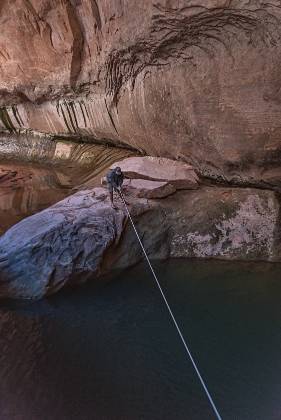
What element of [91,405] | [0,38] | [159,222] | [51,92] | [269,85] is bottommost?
[91,405]

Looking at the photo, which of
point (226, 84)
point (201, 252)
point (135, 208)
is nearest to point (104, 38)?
point (226, 84)

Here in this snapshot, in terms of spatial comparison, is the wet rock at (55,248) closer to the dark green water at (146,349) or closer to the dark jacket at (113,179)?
the dark green water at (146,349)

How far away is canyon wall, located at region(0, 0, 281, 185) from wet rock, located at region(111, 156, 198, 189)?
0.21 meters

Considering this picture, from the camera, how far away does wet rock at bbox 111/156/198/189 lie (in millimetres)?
5609

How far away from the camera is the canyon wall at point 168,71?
4.40 m

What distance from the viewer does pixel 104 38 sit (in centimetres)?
656

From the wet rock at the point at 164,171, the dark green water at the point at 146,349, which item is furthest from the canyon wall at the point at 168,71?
the dark green water at the point at 146,349

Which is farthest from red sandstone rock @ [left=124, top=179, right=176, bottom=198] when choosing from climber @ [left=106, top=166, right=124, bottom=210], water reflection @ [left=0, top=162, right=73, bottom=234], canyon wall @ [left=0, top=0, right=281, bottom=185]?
water reflection @ [left=0, top=162, right=73, bottom=234]

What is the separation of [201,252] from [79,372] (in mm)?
2472

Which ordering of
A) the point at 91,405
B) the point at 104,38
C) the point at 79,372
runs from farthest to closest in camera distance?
the point at 104,38, the point at 79,372, the point at 91,405

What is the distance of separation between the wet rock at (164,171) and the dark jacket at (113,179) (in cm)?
72

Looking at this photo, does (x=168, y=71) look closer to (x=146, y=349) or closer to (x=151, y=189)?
(x=151, y=189)

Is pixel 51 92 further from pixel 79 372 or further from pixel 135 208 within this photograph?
pixel 79 372

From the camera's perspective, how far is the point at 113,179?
512 cm
